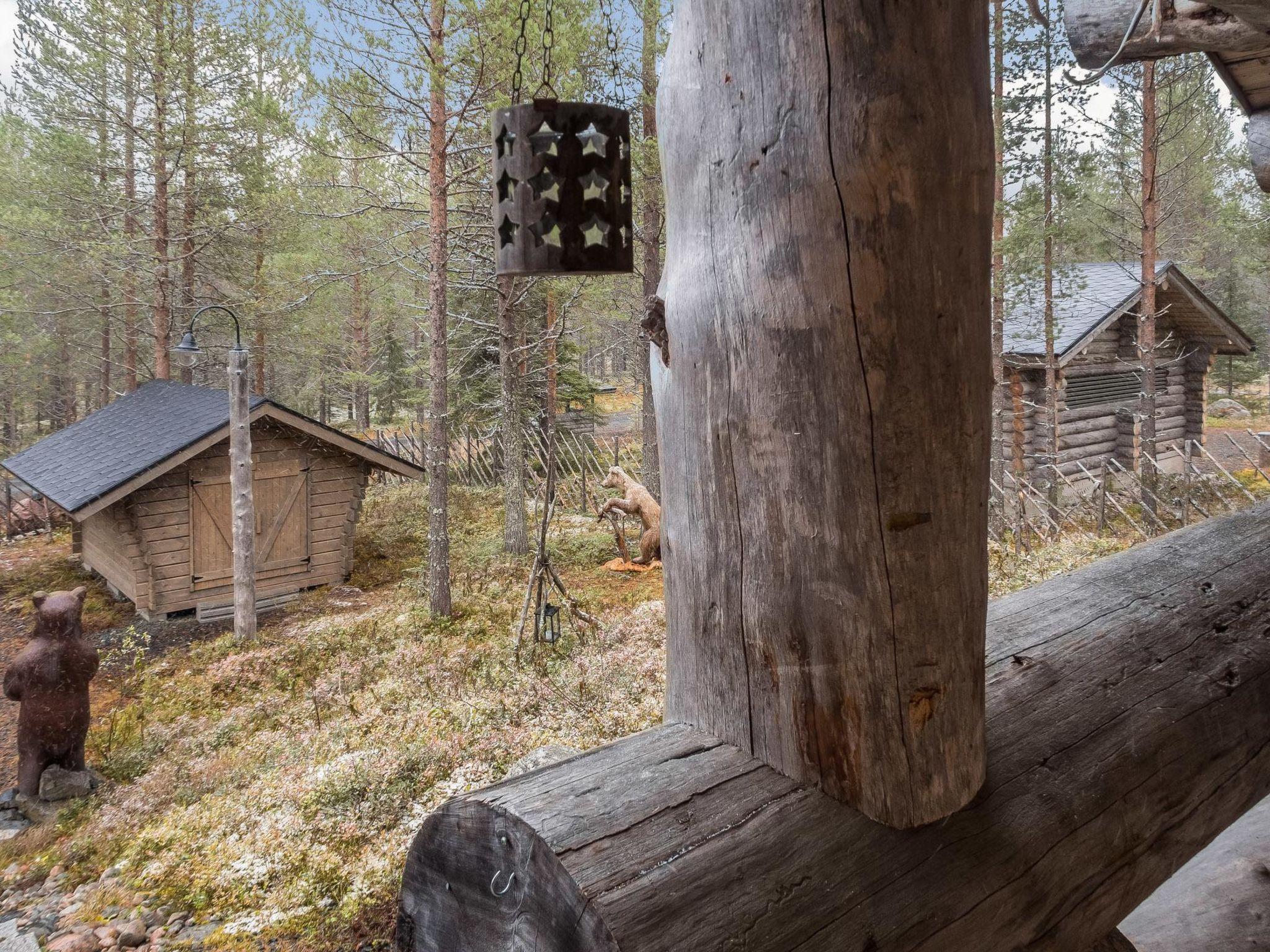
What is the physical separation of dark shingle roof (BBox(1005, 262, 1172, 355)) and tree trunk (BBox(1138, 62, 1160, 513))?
785 millimetres

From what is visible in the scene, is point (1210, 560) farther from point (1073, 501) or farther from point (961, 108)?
point (1073, 501)

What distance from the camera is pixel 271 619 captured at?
10.2 meters

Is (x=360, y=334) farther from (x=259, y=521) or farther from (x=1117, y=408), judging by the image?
(x=1117, y=408)

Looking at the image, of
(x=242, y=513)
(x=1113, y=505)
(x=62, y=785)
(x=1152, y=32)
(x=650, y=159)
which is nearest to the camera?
(x=1152, y=32)

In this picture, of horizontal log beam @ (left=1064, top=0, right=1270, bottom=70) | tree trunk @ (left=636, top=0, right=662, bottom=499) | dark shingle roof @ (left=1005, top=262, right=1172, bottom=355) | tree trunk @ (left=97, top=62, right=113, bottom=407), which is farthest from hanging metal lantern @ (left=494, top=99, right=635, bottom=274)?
tree trunk @ (left=97, top=62, right=113, bottom=407)

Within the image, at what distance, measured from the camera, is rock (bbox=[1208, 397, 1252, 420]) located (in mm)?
24609

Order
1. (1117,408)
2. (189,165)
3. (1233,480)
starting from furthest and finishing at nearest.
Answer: (1117,408)
(189,165)
(1233,480)

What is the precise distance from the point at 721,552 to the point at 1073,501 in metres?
15.1

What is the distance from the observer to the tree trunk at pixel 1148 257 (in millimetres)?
9898

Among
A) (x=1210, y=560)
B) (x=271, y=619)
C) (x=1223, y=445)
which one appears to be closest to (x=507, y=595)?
(x=271, y=619)

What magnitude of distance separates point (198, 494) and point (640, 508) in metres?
5.58

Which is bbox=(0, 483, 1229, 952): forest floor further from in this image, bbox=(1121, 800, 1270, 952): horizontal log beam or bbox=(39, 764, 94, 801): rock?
bbox=(1121, 800, 1270, 952): horizontal log beam

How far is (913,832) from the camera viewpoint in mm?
1211

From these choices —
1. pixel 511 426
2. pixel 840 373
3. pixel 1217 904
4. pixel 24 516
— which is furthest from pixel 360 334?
pixel 840 373
